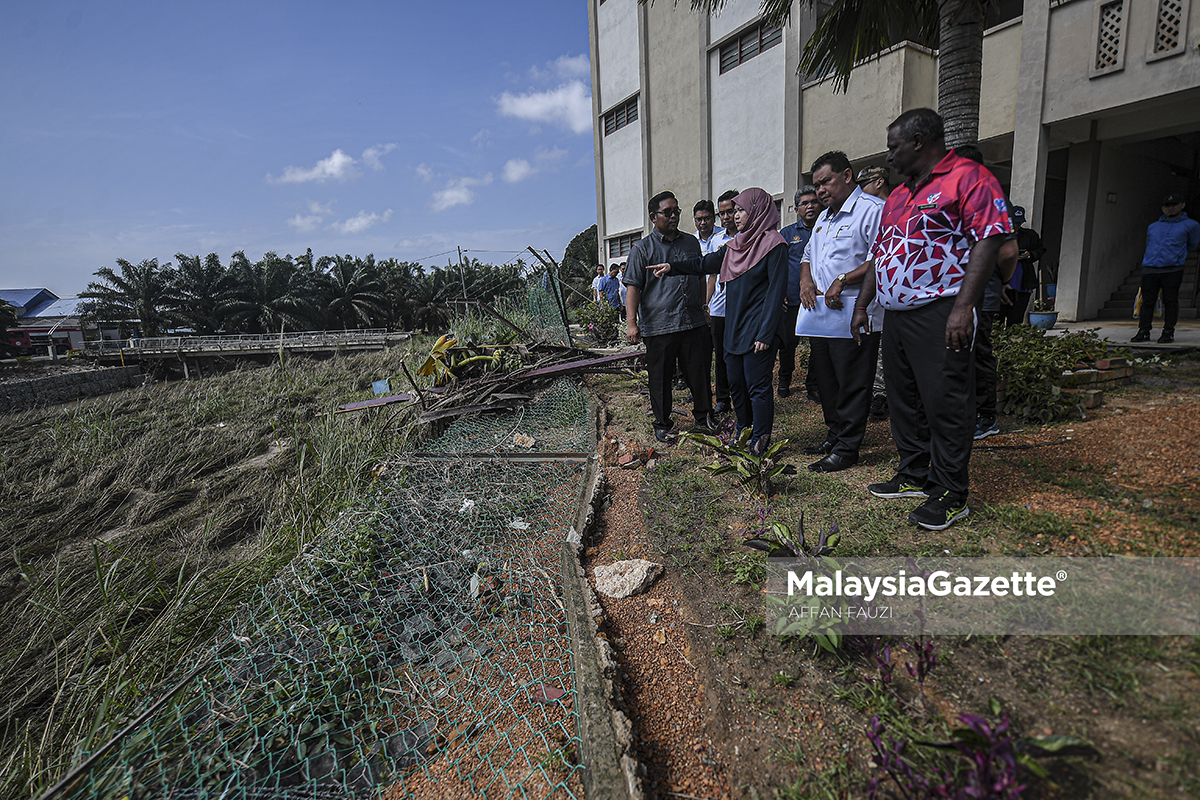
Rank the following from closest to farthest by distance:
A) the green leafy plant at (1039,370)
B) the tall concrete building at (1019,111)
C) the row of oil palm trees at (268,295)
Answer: the green leafy plant at (1039,370)
the tall concrete building at (1019,111)
the row of oil palm trees at (268,295)

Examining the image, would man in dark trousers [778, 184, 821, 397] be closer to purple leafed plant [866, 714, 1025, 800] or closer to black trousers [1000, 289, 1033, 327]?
black trousers [1000, 289, 1033, 327]

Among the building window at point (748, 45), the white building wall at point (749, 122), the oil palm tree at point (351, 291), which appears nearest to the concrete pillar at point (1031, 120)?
the white building wall at point (749, 122)

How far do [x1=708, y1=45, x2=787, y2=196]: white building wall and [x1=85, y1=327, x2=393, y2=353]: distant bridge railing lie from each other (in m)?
19.5

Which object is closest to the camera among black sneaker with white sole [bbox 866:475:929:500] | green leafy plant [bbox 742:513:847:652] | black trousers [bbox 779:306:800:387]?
green leafy plant [bbox 742:513:847:652]

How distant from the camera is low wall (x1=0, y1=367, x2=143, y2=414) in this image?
18.4m

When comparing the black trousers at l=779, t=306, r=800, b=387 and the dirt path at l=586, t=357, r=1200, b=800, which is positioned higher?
the black trousers at l=779, t=306, r=800, b=387

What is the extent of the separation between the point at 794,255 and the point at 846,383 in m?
1.74

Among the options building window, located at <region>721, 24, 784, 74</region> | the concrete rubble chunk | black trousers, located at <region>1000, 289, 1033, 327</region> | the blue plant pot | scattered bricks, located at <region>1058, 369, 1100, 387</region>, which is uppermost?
building window, located at <region>721, 24, 784, 74</region>

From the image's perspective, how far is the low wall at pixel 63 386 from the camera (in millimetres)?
18406

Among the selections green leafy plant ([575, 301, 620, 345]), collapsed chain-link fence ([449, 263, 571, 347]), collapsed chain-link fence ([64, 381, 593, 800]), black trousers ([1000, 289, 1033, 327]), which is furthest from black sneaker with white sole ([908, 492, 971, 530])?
green leafy plant ([575, 301, 620, 345])

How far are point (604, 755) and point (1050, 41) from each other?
30.2ft

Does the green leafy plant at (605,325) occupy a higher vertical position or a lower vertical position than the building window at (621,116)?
lower

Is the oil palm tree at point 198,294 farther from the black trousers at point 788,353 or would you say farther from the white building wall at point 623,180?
Answer: the black trousers at point 788,353

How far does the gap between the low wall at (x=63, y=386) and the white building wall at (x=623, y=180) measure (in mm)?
19741
